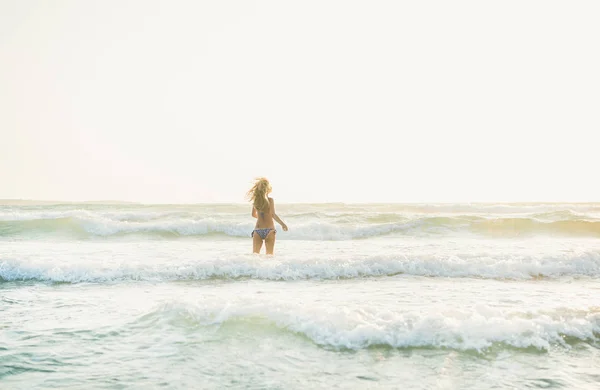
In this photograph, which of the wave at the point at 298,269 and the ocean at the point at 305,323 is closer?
the ocean at the point at 305,323

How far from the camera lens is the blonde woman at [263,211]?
434 inches

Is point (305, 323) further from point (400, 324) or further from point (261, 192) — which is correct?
point (261, 192)

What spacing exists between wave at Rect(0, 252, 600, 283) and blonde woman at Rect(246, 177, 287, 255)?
1.13 m

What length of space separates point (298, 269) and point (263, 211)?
83.3 inches

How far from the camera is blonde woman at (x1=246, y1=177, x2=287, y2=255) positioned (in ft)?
36.2

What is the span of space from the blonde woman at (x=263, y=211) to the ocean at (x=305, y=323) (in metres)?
1.01

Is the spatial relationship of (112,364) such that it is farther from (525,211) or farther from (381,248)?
(525,211)

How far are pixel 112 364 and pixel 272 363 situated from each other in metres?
1.44

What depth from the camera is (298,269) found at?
9.41m

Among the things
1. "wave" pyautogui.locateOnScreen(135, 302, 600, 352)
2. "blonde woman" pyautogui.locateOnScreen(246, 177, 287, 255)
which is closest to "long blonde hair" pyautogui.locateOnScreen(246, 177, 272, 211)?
"blonde woman" pyautogui.locateOnScreen(246, 177, 287, 255)

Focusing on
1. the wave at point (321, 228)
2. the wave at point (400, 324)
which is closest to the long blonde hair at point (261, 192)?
the wave at point (400, 324)

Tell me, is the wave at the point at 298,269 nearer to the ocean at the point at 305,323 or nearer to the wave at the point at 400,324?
the ocean at the point at 305,323

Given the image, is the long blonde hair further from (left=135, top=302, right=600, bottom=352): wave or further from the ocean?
(left=135, top=302, right=600, bottom=352): wave

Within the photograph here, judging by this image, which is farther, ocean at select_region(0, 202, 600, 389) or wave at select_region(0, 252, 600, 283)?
wave at select_region(0, 252, 600, 283)
